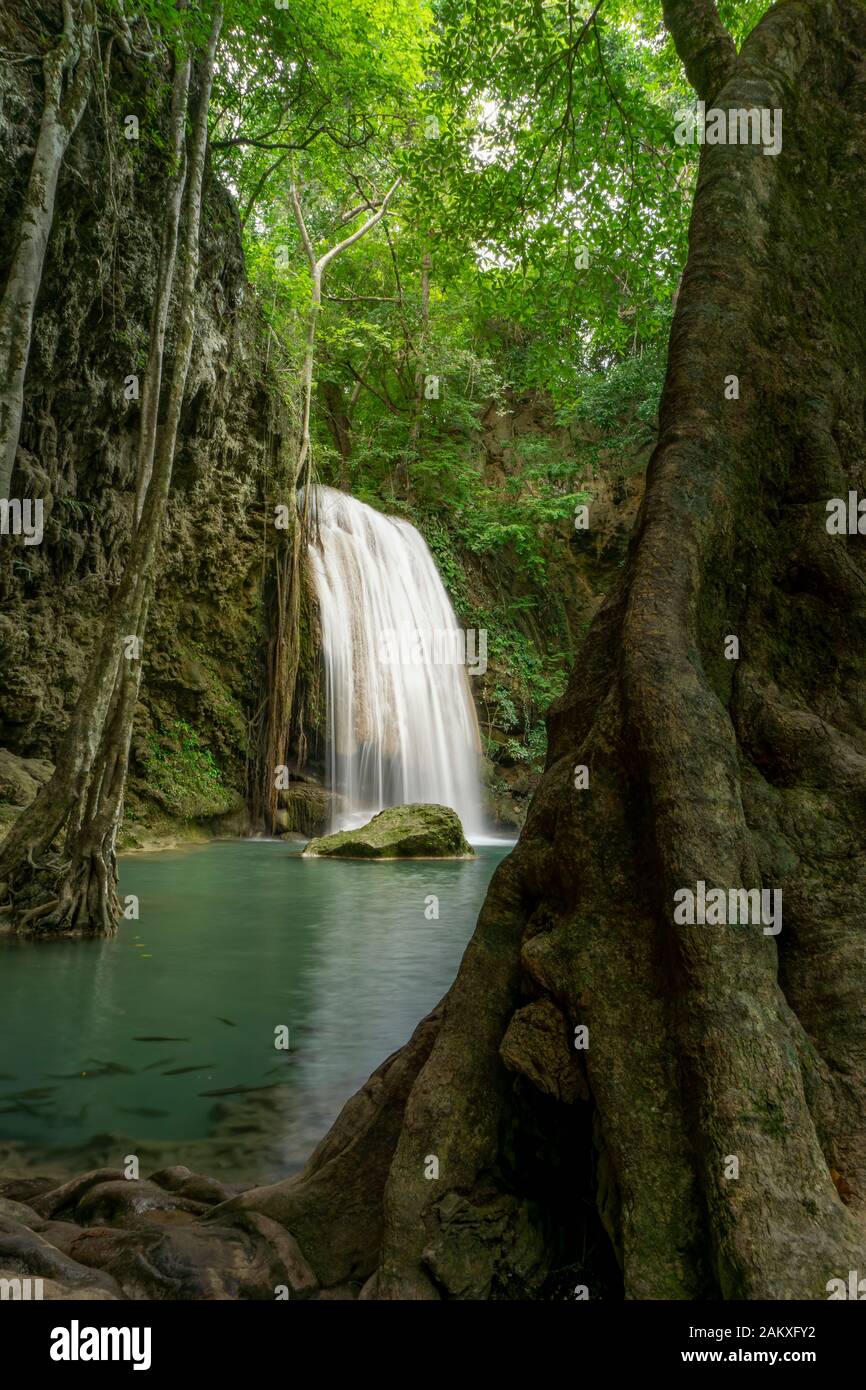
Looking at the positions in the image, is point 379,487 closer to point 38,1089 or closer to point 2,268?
point 2,268

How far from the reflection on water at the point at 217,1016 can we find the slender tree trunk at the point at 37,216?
367 cm

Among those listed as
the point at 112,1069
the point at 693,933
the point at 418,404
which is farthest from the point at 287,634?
the point at 693,933

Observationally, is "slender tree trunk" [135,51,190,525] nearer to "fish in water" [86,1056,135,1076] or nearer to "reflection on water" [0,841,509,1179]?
"reflection on water" [0,841,509,1179]

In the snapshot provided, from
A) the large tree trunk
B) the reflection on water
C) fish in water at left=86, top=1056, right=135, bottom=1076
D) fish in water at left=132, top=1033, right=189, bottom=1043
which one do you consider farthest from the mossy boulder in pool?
the large tree trunk

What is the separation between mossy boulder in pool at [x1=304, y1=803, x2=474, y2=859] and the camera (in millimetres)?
14719

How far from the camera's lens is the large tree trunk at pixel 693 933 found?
85.6 inches

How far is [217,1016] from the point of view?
605cm

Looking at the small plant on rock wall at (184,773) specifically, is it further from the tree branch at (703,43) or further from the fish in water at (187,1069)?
the tree branch at (703,43)

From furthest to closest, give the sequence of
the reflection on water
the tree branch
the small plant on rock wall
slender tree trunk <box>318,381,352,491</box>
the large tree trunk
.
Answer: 1. slender tree trunk <box>318,381,352,491</box>
2. the small plant on rock wall
3. the tree branch
4. the reflection on water
5. the large tree trunk

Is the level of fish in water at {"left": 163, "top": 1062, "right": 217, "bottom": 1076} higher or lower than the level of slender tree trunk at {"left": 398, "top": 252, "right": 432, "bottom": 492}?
lower

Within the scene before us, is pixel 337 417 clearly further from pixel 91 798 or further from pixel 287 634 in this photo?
pixel 91 798

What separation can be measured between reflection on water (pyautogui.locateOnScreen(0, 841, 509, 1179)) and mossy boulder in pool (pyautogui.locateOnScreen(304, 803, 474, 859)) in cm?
348

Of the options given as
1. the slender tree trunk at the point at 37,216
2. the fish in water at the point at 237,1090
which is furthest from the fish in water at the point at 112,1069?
the slender tree trunk at the point at 37,216

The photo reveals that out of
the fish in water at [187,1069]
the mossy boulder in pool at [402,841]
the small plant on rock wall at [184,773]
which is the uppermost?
the small plant on rock wall at [184,773]
